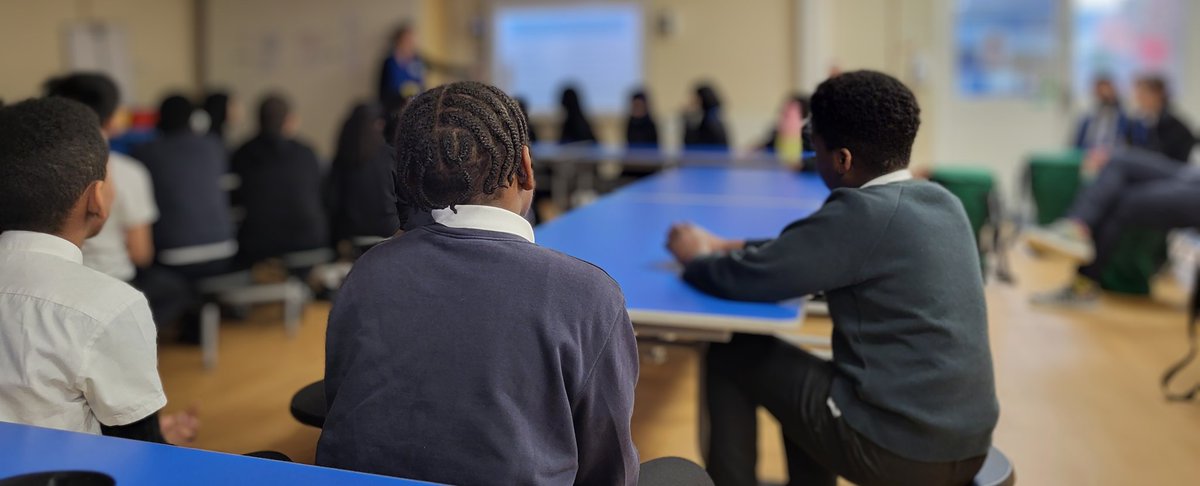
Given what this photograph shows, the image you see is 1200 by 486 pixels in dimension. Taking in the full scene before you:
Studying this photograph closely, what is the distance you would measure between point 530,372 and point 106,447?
0.48 m

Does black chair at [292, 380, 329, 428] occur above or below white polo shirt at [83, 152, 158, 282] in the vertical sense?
below

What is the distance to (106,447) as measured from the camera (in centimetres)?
107

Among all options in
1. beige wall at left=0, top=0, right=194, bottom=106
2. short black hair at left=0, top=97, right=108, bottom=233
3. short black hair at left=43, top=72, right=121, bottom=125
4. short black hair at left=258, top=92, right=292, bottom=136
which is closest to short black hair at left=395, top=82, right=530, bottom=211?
short black hair at left=0, top=97, right=108, bottom=233

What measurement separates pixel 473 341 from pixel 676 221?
72.9 inches

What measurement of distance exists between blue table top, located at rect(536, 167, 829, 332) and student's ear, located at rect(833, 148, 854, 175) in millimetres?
274

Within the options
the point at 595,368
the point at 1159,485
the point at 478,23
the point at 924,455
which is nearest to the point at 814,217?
the point at 924,455

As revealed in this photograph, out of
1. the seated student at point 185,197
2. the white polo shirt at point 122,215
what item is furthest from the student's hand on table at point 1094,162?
the white polo shirt at point 122,215

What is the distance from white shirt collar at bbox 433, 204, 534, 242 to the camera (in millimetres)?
1156

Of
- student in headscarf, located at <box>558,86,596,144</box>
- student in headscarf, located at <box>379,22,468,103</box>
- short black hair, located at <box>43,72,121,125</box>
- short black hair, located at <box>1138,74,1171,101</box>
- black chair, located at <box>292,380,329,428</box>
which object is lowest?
black chair, located at <box>292,380,329,428</box>

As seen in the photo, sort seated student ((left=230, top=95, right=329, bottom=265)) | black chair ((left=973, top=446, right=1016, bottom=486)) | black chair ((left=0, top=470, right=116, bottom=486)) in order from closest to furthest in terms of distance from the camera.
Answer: black chair ((left=0, top=470, right=116, bottom=486))
black chair ((left=973, top=446, right=1016, bottom=486))
seated student ((left=230, top=95, right=329, bottom=265))

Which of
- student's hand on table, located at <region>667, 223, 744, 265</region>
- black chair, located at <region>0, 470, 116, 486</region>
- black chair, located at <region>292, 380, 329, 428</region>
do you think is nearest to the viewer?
black chair, located at <region>0, 470, 116, 486</region>

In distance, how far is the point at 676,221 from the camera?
288 cm

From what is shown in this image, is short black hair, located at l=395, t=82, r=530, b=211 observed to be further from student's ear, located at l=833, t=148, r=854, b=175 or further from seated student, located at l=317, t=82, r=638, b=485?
student's ear, located at l=833, t=148, r=854, b=175

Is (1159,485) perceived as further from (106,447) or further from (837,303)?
(106,447)
